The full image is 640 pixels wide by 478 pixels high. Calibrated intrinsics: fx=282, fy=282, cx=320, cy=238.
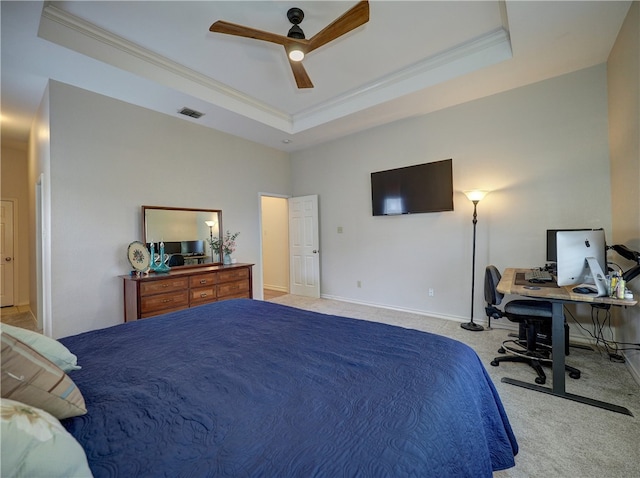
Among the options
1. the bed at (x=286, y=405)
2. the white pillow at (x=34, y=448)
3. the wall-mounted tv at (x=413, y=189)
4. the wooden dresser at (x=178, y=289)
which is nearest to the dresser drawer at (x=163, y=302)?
the wooden dresser at (x=178, y=289)

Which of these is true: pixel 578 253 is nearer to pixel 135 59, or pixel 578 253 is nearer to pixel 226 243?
pixel 226 243

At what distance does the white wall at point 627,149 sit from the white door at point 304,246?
160 inches

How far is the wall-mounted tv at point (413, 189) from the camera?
158 inches

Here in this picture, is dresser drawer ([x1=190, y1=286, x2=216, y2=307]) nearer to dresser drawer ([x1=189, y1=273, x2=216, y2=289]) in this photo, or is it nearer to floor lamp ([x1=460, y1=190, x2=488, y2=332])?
dresser drawer ([x1=189, y1=273, x2=216, y2=289])

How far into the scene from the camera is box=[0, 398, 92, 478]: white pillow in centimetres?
55

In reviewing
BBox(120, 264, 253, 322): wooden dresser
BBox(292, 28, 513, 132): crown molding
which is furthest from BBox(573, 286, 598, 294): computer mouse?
BBox(120, 264, 253, 322): wooden dresser

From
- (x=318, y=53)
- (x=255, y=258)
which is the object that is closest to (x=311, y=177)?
(x=255, y=258)

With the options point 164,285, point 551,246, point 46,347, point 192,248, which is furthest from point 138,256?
point 551,246

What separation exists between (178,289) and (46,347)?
251 cm

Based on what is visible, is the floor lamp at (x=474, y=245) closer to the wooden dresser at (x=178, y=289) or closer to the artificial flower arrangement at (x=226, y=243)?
the wooden dresser at (x=178, y=289)

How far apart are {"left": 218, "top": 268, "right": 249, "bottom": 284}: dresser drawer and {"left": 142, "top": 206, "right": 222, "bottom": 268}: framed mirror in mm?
500

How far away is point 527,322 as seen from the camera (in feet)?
8.65

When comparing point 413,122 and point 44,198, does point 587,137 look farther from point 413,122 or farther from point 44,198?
A: point 44,198

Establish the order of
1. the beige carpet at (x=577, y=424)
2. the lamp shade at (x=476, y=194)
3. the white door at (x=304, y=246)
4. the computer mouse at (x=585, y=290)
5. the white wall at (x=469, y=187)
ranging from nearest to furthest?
the beige carpet at (x=577, y=424) → the computer mouse at (x=585, y=290) → the white wall at (x=469, y=187) → the lamp shade at (x=476, y=194) → the white door at (x=304, y=246)
